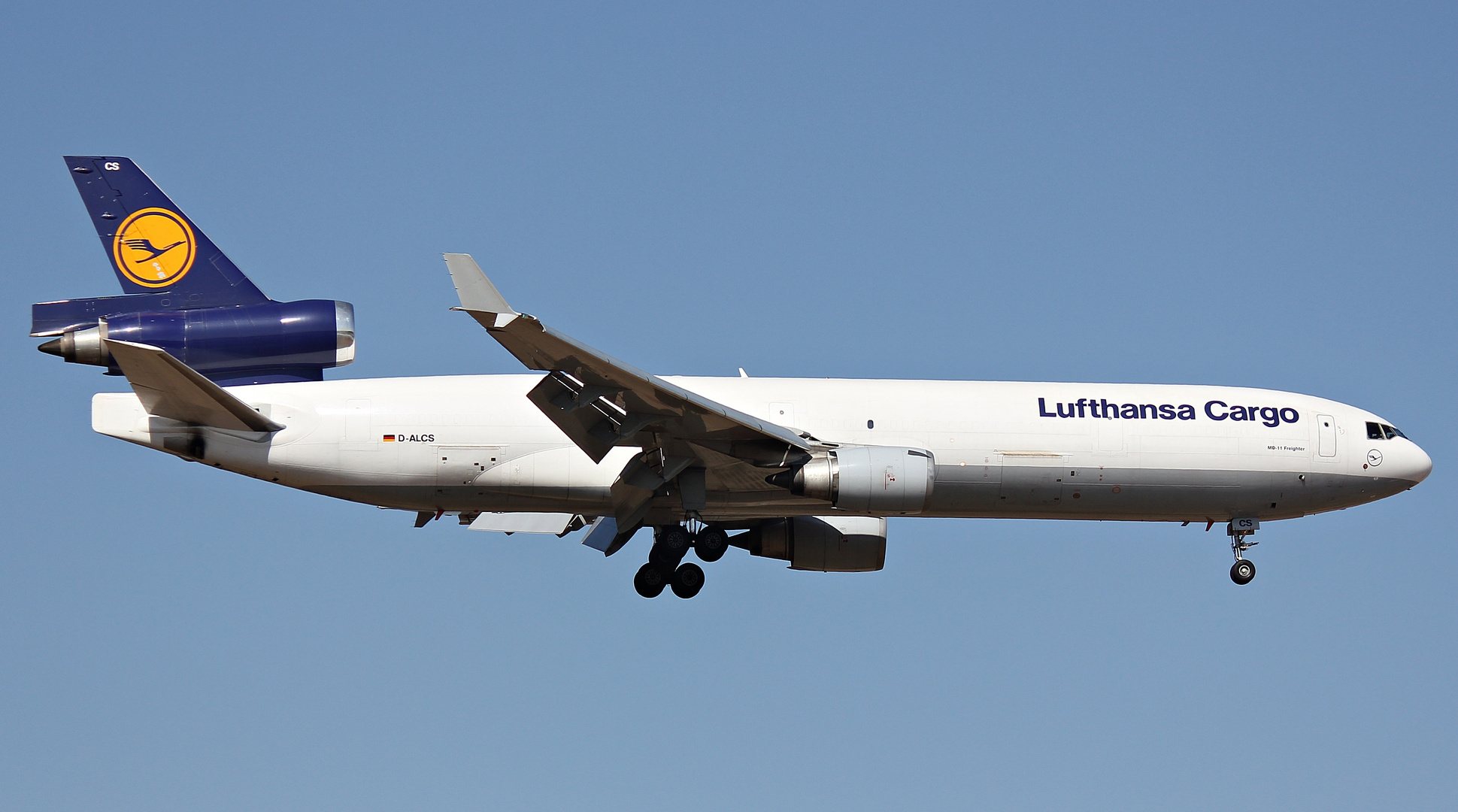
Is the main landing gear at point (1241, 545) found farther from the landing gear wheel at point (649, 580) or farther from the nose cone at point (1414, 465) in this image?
the landing gear wheel at point (649, 580)

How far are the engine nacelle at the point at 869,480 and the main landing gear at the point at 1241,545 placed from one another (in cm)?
753

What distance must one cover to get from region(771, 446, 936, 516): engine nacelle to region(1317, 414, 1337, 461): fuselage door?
8.75 metres

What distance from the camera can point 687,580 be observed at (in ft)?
82.7

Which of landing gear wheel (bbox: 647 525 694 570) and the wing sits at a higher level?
the wing

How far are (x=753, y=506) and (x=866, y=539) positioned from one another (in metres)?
3.26

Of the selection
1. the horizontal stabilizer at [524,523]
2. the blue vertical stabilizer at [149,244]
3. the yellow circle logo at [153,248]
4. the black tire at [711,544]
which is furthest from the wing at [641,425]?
the yellow circle logo at [153,248]

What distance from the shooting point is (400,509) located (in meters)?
24.5

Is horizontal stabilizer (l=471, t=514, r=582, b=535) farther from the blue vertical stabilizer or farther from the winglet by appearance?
the winglet

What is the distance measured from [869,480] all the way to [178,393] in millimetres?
11054

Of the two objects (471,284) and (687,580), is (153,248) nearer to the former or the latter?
(471,284)

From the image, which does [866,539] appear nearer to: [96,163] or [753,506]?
[753,506]

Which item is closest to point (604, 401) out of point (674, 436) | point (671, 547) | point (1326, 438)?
point (674, 436)

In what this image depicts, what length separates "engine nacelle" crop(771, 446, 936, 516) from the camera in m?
21.9

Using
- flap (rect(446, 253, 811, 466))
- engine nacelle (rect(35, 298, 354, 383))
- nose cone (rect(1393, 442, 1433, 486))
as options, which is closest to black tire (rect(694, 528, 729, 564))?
flap (rect(446, 253, 811, 466))
